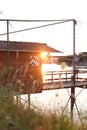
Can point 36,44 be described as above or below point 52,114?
above

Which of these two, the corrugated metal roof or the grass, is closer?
the grass

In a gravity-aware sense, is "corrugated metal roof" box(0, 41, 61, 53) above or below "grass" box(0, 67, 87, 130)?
above

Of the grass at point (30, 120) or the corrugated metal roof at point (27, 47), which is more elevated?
the corrugated metal roof at point (27, 47)

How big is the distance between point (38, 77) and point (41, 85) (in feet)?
12.0

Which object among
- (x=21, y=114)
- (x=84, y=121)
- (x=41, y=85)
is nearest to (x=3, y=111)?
(x=21, y=114)

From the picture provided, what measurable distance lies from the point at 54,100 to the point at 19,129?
226cm

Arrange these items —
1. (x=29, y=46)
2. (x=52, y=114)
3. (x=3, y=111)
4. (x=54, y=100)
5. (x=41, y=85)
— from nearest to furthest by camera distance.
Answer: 1. (x=3, y=111)
2. (x=52, y=114)
3. (x=54, y=100)
4. (x=41, y=85)
5. (x=29, y=46)

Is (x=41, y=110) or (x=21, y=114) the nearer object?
(x=21, y=114)

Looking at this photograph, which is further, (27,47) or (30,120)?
(27,47)

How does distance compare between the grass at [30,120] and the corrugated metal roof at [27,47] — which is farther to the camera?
the corrugated metal roof at [27,47]

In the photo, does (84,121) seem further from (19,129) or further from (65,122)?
(19,129)

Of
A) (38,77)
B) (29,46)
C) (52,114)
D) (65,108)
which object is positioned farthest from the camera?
(29,46)

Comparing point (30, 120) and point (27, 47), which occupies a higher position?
point (27, 47)

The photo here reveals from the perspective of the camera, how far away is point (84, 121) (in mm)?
5074
